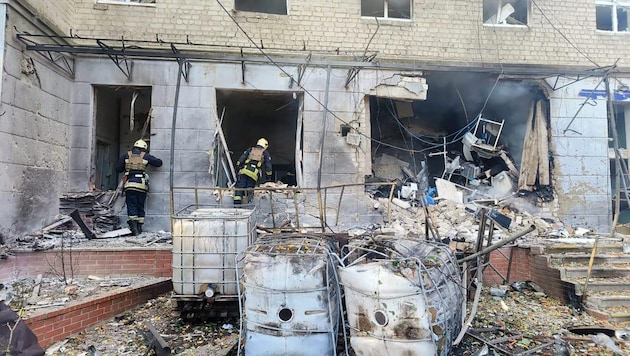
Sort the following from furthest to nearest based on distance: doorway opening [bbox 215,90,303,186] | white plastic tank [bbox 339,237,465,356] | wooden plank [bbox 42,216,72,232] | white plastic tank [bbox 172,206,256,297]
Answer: doorway opening [bbox 215,90,303,186], wooden plank [bbox 42,216,72,232], white plastic tank [bbox 172,206,256,297], white plastic tank [bbox 339,237,465,356]

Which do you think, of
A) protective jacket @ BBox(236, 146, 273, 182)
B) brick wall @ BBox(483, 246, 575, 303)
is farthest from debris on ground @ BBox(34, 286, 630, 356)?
protective jacket @ BBox(236, 146, 273, 182)

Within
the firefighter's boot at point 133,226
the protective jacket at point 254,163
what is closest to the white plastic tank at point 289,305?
the protective jacket at point 254,163

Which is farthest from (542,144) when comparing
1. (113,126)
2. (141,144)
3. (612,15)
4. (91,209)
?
(113,126)

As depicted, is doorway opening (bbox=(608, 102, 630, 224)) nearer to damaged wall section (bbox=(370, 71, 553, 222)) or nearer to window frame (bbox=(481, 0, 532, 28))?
damaged wall section (bbox=(370, 71, 553, 222))

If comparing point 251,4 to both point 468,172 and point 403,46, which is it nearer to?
point 403,46

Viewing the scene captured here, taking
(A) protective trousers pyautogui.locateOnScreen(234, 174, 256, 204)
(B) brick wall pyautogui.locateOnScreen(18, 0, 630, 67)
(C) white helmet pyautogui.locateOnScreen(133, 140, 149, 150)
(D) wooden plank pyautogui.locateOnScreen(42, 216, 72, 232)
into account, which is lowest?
(D) wooden plank pyautogui.locateOnScreen(42, 216, 72, 232)

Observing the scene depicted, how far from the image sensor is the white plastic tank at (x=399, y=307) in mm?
3160

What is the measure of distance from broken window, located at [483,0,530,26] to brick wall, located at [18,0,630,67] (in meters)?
→ 0.33

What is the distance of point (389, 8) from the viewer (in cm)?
923

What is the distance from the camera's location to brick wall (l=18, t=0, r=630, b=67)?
313 inches

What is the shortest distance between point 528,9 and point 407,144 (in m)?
4.64

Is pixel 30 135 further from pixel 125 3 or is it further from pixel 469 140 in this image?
pixel 469 140

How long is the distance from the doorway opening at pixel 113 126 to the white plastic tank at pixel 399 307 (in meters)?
6.59

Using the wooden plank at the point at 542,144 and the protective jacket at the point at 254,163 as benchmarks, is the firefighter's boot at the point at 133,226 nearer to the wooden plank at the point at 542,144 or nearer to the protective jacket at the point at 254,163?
the protective jacket at the point at 254,163
